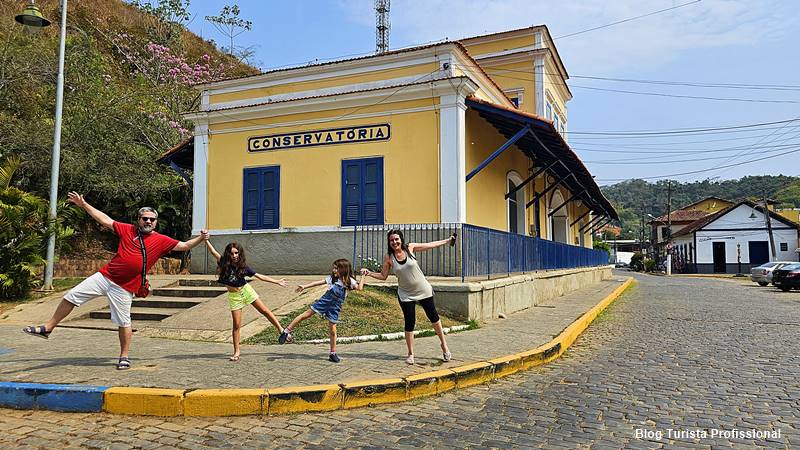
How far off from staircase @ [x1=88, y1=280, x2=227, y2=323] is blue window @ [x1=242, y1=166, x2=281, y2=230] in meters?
2.17

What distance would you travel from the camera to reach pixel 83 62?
18.4 m

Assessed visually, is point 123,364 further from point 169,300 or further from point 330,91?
point 330,91

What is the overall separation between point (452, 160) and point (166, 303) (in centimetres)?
580

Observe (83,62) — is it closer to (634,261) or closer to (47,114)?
(47,114)

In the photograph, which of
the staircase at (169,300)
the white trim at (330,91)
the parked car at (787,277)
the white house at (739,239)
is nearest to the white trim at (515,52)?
the white trim at (330,91)

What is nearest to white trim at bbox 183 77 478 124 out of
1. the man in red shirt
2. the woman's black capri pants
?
the woman's black capri pants

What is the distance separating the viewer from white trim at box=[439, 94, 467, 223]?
10.5 meters

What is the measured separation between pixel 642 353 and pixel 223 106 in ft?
34.1

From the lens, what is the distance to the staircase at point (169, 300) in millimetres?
8734

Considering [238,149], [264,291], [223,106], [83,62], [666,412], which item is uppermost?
[83,62]

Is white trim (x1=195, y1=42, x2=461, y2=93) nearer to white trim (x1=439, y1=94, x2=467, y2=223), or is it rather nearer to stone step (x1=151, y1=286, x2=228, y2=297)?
white trim (x1=439, y1=94, x2=467, y2=223)

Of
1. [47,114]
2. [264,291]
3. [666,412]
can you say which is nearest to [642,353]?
[666,412]

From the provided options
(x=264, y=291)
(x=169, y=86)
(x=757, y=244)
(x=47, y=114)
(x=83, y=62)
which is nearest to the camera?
(x=264, y=291)

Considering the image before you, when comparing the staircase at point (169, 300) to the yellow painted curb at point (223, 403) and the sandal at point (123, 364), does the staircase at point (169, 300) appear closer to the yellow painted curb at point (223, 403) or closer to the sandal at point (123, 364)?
the sandal at point (123, 364)
